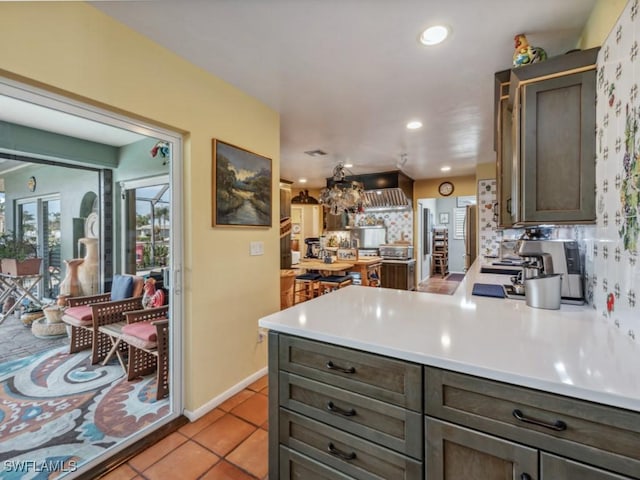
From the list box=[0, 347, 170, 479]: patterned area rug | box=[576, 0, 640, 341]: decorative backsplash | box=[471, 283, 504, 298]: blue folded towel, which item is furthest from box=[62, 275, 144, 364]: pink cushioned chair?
box=[576, 0, 640, 341]: decorative backsplash

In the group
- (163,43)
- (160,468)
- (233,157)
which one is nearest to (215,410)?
(160,468)

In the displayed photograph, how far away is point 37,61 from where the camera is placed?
49.8 inches

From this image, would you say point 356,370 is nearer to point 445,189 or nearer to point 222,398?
point 222,398

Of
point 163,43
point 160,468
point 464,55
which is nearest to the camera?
point 160,468

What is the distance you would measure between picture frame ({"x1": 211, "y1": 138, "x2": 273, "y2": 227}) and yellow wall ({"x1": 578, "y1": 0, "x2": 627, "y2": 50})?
2.15 metres

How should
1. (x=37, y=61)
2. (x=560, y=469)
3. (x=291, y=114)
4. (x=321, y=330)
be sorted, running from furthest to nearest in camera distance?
(x=291, y=114) < (x=37, y=61) < (x=321, y=330) < (x=560, y=469)

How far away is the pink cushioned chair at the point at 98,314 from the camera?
86.2 inches

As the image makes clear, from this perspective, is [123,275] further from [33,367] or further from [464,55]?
[464,55]

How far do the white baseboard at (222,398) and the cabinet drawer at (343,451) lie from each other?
1.04 m

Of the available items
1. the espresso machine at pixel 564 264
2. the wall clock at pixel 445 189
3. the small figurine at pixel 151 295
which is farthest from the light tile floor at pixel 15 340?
the wall clock at pixel 445 189

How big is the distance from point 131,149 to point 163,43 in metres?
0.71

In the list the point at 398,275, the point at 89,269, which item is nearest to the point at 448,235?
the point at 398,275

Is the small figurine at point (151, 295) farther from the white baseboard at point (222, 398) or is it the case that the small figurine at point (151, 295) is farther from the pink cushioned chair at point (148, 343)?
the white baseboard at point (222, 398)

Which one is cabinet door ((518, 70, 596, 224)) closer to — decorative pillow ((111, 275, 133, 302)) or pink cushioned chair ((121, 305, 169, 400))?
pink cushioned chair ((121, 305, 169, 400))
